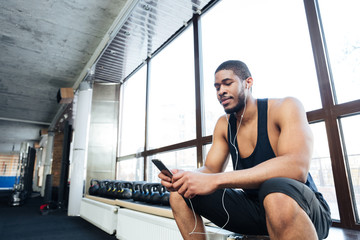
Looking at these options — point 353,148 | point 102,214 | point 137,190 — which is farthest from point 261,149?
point 102,214

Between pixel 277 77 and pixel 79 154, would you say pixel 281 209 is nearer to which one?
pixel 277 77

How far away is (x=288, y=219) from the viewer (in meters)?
0.68

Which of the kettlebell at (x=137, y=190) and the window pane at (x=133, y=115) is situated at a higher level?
the window pane at (x=133, y=115)

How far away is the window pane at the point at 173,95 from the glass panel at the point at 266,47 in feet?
1.35

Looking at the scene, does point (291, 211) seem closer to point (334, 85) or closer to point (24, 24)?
point (334, 85)

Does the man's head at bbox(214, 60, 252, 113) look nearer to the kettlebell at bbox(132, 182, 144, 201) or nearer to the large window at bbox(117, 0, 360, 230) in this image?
the large window at bbox(117, 0, 360, 230)

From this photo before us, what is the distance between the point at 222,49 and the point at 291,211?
278 centimetres

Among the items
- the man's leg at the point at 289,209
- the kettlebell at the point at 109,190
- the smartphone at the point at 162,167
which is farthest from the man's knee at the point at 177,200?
the kettlebell at the point at 109,190

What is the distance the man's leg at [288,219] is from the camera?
0.67 m

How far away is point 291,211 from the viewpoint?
0.68 m

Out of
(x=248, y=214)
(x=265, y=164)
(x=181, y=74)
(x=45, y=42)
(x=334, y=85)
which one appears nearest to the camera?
(x=265, y=164)

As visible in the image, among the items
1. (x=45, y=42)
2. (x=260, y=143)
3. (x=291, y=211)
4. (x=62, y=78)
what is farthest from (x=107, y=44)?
(x=291, y=211)

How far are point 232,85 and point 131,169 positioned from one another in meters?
4.34

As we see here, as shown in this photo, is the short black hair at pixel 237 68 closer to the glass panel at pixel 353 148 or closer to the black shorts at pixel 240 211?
the black shorts at pixel 240 211
